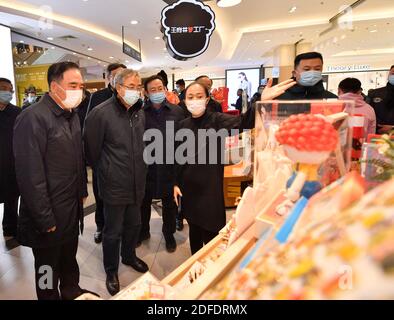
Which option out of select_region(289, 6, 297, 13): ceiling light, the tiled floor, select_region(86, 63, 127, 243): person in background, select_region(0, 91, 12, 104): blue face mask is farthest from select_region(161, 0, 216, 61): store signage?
select_region(289, 6, 297, 13): ceiling light

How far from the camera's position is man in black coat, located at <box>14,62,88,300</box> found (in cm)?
153

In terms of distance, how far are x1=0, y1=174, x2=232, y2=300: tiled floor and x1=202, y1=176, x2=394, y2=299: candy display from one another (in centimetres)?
210

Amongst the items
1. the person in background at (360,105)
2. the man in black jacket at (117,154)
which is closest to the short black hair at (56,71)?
the man in black jacket at (117,154)

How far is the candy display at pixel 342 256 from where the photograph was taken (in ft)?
1.16

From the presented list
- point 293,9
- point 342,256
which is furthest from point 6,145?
point 293,9

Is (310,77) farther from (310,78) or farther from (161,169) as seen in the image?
(161,169)

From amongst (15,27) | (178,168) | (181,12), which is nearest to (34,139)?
(178,168)

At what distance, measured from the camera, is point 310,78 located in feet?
6.29

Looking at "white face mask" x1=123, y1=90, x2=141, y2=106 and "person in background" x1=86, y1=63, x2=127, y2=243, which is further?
"person in background" x1=86, y1=63, x2=127, y2=243

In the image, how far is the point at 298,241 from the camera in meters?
0.48

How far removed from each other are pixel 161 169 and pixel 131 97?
90 centimetres

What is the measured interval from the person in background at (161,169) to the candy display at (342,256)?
6.67ft

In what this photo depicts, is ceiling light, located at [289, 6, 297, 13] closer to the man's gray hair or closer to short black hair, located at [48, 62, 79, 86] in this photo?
the man's gray hair
